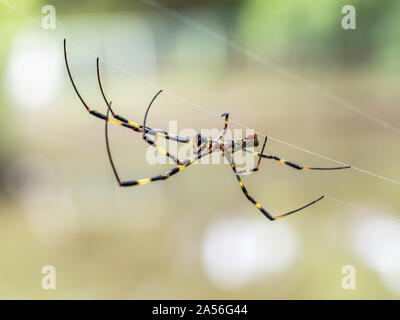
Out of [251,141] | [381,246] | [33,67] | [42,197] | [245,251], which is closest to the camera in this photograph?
[251,141]

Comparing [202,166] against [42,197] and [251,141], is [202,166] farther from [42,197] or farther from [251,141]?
[251,141]

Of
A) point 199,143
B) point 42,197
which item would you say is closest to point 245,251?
point 199,143

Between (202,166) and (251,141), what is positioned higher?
(202,166)

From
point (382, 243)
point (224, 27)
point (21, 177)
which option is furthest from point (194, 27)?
point (382, 243)

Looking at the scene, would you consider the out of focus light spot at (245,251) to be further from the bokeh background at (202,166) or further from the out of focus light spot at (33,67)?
the out of focus light spot at (33,67)

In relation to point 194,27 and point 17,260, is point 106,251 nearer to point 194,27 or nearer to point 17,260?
point 17,260

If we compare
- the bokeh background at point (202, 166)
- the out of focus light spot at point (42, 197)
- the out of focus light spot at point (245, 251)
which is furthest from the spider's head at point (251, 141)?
the out of focus light spot at point (42, 197)

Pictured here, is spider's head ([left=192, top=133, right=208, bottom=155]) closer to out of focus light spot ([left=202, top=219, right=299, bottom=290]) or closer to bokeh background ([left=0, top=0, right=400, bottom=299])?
bokeh background ([left=0, top=0, right=400, bottom=299])
